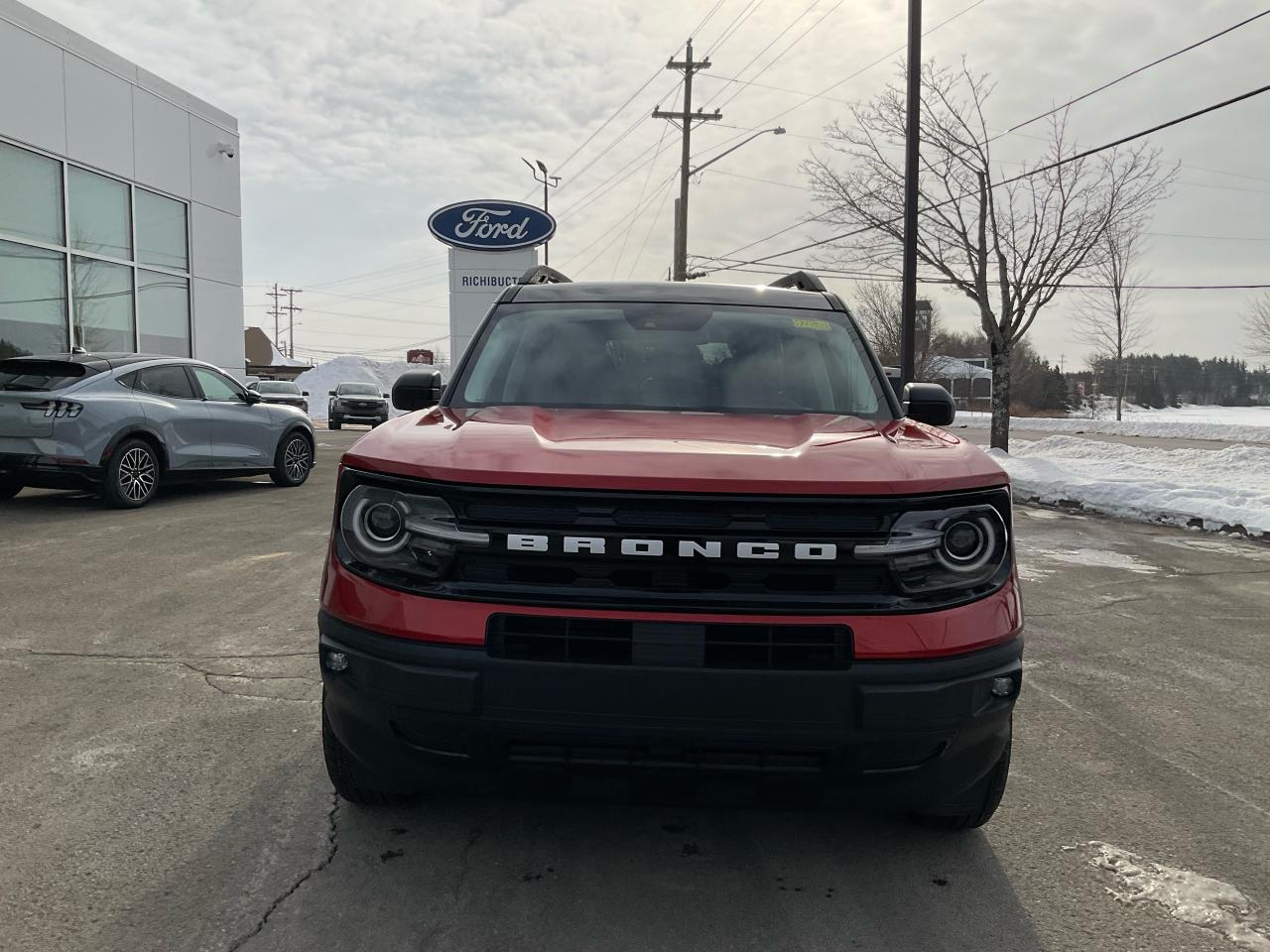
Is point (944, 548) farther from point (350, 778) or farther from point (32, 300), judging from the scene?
point (32, 300)

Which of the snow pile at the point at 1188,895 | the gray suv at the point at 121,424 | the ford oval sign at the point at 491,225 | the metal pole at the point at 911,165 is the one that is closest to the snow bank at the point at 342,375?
the ford oval sign at the point at 491,225

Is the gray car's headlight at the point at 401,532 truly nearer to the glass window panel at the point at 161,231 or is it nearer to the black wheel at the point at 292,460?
the black wheel at the point at 292,460

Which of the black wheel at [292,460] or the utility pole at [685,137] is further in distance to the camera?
the utility pole at [685,137]

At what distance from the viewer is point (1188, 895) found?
2.52m

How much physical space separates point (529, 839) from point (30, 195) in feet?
52.1

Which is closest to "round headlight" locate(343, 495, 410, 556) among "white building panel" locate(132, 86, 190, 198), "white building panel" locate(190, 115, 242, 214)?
"white building panel" locate(132, 86, 190, 198)

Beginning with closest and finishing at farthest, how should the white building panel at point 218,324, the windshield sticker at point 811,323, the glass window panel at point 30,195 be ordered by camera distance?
the windshield sticker at point 811,323 < the glass window panel at point 30,195 < the white building panel at point 218,324

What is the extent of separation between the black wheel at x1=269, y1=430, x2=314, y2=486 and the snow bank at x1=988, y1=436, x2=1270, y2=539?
389 inches

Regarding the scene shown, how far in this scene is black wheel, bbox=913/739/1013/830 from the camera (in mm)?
2576

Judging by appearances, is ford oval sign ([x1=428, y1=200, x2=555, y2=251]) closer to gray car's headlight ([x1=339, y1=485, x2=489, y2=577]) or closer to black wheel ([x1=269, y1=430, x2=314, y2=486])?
black wheel ([x1=269, y1=430, x2=314, y2=486])

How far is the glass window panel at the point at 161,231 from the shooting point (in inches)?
667

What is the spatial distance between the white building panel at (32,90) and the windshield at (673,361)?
557 inches

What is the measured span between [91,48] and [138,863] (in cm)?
1693

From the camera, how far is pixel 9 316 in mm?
14133
